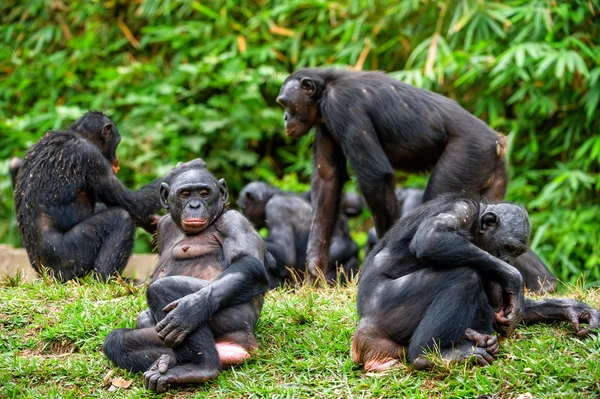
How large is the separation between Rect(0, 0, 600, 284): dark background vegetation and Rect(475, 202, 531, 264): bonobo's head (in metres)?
5.45

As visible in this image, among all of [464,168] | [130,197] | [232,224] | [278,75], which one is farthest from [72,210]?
[278,75]

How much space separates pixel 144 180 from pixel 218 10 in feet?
11.1

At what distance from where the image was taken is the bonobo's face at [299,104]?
819 cm

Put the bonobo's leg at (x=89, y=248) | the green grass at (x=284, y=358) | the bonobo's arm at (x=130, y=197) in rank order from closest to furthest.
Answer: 1. the green grass at (x=284, y=358)
2. the bonobo's leg at (x=89, y=248)
3. the bonobo's arm at (x=130, y=197)

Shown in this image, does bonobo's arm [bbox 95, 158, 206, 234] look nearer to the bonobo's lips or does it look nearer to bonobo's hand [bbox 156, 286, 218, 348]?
the bonobo's lips

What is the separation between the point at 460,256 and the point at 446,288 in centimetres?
21

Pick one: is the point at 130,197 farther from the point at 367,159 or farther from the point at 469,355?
the point at 469,355

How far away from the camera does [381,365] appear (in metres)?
5.02

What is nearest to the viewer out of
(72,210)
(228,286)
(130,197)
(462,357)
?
(462,357)

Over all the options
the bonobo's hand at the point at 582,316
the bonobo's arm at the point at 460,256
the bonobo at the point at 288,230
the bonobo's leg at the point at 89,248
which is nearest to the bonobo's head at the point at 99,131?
the bonobo's leg at the point at 89,248

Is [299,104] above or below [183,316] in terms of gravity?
above

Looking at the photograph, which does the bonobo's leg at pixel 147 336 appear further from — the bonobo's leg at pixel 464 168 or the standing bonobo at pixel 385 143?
the bonobo's leg at pixel 464 168

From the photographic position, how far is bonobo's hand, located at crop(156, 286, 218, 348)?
4809 millimetres

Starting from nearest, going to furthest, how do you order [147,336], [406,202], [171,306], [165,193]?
[171,306] → [147,336] → [165,193] → [406,202]
